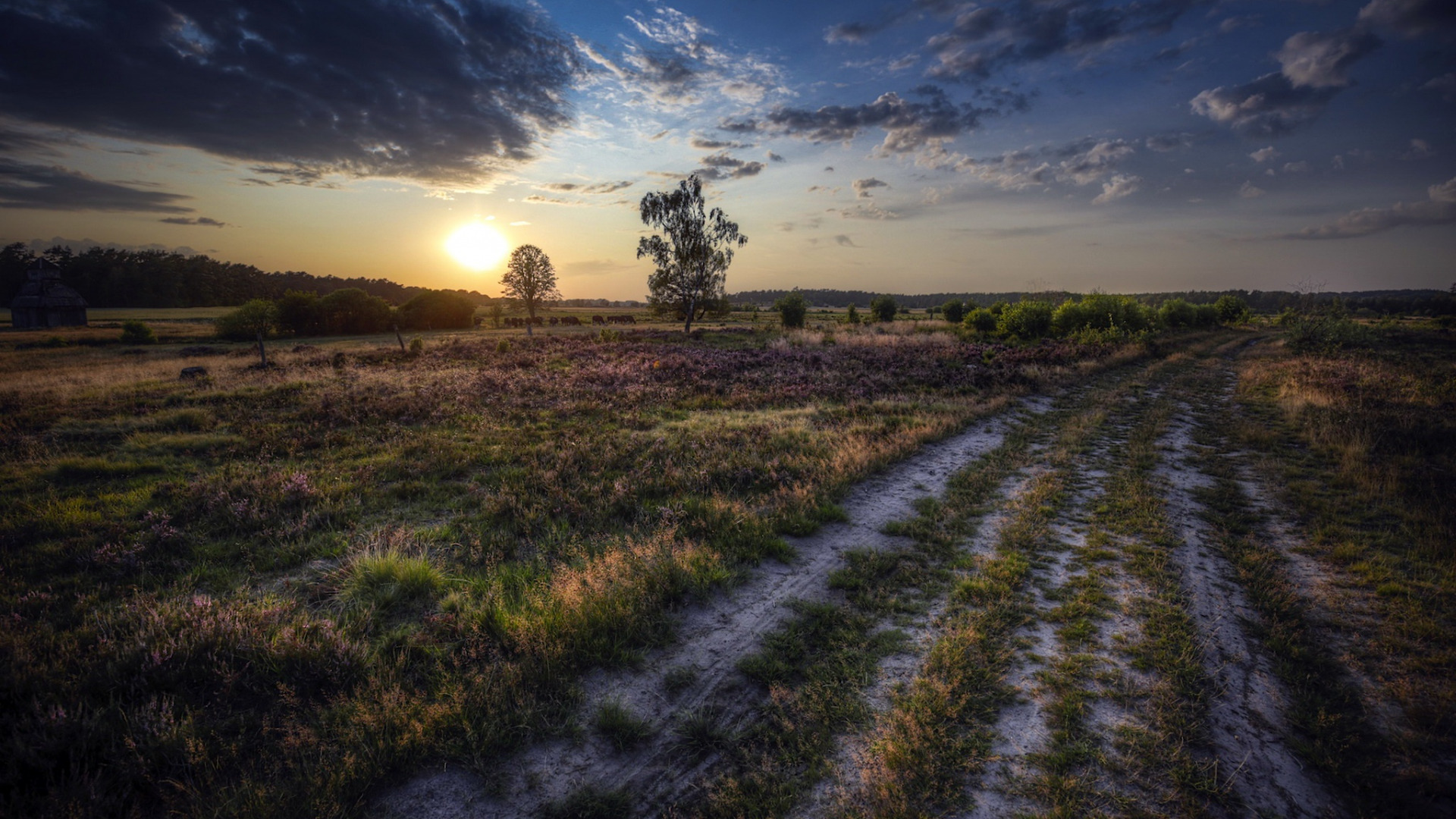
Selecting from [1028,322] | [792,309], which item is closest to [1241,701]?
[1028,322]

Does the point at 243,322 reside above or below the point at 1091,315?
below

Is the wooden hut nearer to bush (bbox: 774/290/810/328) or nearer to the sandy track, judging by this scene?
bush (bbox: 774/290/810/328)

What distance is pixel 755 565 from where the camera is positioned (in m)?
6.84

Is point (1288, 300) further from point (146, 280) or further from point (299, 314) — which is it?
point (146, 280)

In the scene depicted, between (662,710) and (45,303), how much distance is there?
90699 millimetres

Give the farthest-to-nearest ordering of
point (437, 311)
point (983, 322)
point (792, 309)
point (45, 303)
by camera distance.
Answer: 1. point (437, 311)
2. point (792, 309)
3. point (45, 303)
4. point (983, 322)

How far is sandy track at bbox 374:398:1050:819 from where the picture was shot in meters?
3.49

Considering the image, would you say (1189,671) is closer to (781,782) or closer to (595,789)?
(781,782)

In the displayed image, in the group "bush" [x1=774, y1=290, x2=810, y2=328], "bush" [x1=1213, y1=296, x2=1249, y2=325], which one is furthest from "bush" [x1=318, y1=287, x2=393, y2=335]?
"bush" [x1=1213, y1=296, x2=1249, y2=325]

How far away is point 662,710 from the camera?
170 inches

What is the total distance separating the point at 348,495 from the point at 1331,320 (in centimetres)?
5402

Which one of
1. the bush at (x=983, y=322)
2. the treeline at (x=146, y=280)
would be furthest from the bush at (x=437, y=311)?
the bush at (x=983, y=322)

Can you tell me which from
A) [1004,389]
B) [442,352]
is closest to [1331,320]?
[1004,389]

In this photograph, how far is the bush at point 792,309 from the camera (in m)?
56.1
